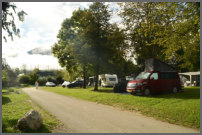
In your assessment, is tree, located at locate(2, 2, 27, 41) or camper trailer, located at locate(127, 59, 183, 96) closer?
tree, located at locate(2, 2, 27, 41)

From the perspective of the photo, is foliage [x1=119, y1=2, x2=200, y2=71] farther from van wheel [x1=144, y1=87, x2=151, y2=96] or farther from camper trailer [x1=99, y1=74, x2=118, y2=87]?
camper trailer [x1=99, y1=74, x2=118, y2=87]

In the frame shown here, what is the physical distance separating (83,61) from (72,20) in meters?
12.5

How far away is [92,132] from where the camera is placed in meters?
6.46

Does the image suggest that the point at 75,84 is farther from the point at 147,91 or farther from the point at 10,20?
the point at 10,20

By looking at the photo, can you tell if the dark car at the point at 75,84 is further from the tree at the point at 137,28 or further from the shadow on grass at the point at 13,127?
the shadow on grass at the point at 13,127

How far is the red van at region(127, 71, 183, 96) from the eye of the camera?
15.9m

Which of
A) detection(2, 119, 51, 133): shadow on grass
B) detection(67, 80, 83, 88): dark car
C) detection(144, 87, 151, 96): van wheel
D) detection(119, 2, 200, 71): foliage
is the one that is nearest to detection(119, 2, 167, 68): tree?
detection(119, 2, 200, 71): foliage

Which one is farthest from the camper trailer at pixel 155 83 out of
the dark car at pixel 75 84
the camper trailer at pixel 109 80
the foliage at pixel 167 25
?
the dark car at pixel 75 84

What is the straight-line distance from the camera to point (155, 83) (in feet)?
53.2

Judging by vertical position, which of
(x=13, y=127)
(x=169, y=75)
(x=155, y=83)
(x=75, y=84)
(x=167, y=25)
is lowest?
(x=13, y=127)

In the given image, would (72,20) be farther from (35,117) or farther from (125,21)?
(35,117)

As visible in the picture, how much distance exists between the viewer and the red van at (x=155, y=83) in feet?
52.1

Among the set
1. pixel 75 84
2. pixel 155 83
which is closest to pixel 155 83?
pixel 155 83

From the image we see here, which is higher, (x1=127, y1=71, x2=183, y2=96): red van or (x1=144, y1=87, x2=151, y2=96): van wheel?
(x1=127, y1=71, x2=183, y2=96): red van
